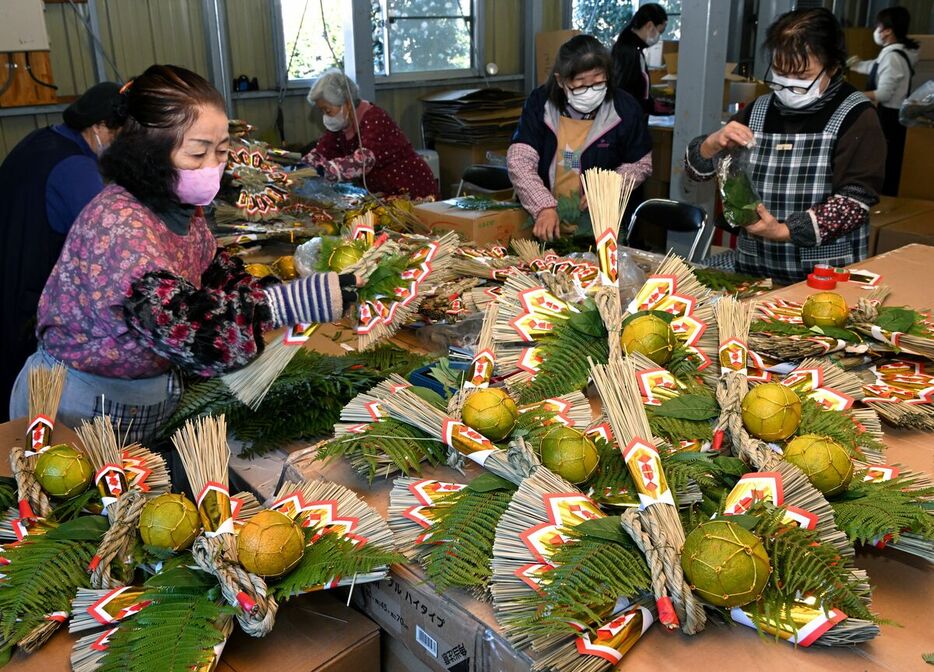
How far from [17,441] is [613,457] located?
44.9 inches

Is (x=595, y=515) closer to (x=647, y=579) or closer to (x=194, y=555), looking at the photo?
(x=647, y=579)

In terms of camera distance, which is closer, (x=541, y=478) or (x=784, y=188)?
(x=541, y=478)

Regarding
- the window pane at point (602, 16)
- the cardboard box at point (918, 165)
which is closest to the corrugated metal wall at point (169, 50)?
the window pane at point (602, 16)

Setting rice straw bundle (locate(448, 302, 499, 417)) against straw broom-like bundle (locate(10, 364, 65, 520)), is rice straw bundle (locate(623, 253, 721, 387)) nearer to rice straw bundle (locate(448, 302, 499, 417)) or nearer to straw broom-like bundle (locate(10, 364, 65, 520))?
rice straw bundle (locate(448, 302, 499, 417))

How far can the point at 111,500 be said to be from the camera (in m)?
1.14

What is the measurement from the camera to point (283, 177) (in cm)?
331

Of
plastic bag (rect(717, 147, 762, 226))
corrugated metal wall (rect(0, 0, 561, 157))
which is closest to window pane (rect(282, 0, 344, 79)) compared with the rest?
corrugated metal wall (rect(0, 0, 561, 157))

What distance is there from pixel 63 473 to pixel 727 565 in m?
0.98

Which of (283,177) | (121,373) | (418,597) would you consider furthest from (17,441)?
(283,177)

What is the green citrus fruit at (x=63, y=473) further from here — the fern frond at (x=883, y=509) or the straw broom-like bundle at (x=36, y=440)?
the fern frond at (x=883, y=509)

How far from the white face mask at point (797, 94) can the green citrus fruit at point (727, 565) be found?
Result: 180 cm

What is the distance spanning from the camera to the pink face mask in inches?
59.0

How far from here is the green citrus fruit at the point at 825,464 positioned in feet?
3.27

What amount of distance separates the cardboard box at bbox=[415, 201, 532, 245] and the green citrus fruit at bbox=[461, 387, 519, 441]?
1793mm
